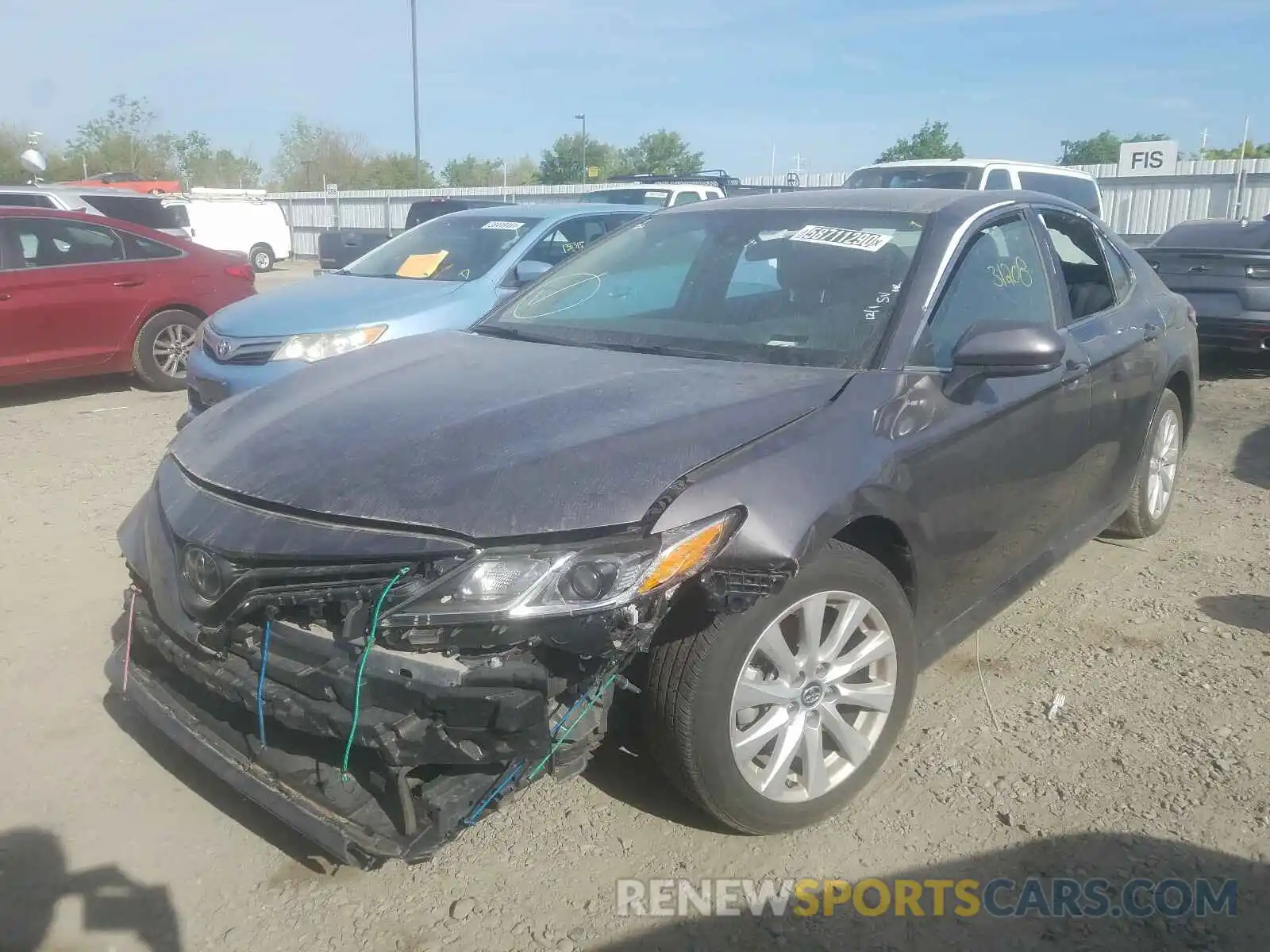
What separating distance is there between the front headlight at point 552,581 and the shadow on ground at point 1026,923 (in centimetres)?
86

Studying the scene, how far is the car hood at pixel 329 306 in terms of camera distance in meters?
6.42

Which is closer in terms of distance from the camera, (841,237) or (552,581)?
(552,581)

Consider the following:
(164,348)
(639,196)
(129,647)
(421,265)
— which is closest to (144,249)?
(164,348)

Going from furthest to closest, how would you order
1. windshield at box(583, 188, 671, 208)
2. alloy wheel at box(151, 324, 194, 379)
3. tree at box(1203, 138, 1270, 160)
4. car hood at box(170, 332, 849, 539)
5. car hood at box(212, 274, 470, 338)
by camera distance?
tree at box(1203, 138, 1270, 160)
windshield at box(583, 188, 671, 208)
alloy wheel at box(151, 324, 194, 379)
car hood at box(212, 274, 470, 338)
car hood at box(170, 332, 849, 539)

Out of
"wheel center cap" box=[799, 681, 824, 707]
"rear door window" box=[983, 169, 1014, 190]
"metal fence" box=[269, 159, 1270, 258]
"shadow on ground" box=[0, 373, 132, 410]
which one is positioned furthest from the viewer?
"metal fence" box=[269, 159, 1270, 258]

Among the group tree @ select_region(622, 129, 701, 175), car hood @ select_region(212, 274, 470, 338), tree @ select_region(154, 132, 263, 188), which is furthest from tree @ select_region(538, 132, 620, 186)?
car hood @ select_region(212, 274, 470, 338)

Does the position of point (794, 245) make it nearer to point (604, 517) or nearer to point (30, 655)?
point (604, 517)

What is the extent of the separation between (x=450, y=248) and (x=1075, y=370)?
4905 mm

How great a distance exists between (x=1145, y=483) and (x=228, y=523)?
3971mm

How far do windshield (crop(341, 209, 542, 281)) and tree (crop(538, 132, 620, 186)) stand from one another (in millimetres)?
51901

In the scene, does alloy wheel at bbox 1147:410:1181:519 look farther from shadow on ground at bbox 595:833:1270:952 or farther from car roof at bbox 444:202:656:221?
car roof at bbox 444:202:656:221

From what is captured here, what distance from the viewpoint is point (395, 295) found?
676 centimetres

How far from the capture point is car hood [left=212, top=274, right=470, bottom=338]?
6.42 metres

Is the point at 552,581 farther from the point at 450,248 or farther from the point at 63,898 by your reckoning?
the point at 450,248
